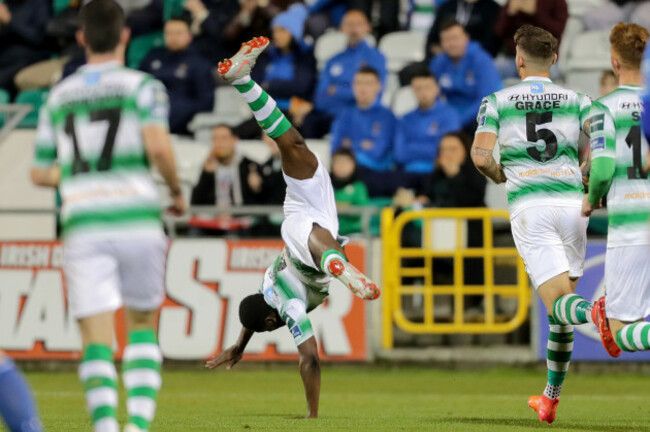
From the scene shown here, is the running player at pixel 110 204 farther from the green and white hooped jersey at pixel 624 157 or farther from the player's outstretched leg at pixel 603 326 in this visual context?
the player's outstretched leg at pixel 603 326

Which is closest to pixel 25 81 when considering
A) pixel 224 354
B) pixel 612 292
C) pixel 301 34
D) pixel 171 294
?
pixel 301 34

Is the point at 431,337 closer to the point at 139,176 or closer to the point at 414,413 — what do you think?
the point at 414,413

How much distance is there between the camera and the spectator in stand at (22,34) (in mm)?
18859

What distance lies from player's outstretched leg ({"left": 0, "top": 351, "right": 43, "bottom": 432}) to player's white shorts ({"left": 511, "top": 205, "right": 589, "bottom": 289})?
3.81 meters

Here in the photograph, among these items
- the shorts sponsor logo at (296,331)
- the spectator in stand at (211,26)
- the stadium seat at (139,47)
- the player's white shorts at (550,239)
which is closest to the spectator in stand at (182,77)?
the spectator in stand at (211,26)

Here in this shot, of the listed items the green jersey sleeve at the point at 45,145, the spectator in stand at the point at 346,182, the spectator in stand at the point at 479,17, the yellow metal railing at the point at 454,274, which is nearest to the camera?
the green jersey sleeve at the point at 45,145

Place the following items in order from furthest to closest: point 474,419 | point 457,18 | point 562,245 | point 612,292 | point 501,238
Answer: point 457,18
point 501,238
point 474,419
point 562,245
point 612,292

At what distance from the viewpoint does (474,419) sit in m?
9.08

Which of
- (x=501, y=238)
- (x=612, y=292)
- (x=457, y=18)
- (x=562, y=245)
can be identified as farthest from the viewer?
(x=457, y=18)

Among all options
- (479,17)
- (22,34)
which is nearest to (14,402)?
(479,17)

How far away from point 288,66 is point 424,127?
237 cm

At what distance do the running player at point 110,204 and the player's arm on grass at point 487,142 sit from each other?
280 cm

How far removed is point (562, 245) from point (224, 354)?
264 centimetres

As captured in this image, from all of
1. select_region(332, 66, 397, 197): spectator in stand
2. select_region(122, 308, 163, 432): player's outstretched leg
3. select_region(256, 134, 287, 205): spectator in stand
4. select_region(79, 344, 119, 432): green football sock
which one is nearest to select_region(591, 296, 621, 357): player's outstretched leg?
select_region(122, 308, 163, 432): player's outstretched leg
